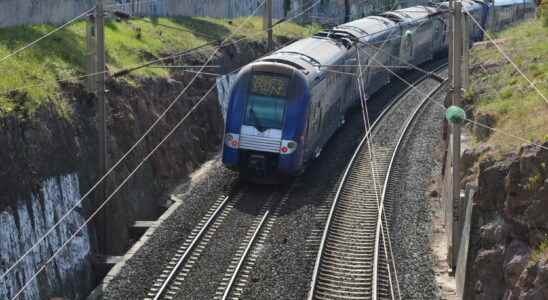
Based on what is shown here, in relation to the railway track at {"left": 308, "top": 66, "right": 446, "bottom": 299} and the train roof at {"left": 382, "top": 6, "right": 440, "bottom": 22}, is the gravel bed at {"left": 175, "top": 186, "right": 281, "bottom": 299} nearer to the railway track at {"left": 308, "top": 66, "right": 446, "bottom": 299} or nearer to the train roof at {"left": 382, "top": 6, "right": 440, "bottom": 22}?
the railway track at {"left": 308, "top": 66, "right": 446, "bottom": 299}

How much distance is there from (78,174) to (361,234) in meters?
7.36

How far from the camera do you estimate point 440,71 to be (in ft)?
147

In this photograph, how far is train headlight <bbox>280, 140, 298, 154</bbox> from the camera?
23.1 m

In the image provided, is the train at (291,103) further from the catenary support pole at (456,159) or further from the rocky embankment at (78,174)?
the catenary support pole at (456,159)

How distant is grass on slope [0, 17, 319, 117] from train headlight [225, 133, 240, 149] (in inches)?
179

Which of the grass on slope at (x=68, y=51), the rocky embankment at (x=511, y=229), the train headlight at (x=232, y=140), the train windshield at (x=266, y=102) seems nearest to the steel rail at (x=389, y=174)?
the rocky embankment at (x=511, y=229)

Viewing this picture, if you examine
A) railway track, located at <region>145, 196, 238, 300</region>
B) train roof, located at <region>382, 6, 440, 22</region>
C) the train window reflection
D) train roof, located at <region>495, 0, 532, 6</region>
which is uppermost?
train roof, located at <region>495, 0, 532, 6</region>

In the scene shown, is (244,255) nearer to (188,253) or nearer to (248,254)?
(248,254)

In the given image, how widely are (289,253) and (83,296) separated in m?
4.95

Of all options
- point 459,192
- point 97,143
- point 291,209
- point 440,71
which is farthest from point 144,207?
point 440,71

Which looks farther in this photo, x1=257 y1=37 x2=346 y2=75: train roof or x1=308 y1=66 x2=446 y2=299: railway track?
x1=257 y1=37 x2=346 y2=75: train roof

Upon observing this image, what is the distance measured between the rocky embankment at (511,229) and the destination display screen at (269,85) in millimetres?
7348

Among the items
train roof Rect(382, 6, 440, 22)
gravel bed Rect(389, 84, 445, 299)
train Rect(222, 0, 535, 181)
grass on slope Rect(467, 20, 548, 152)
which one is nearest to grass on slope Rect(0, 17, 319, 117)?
train Rect(222, 0, 535, 181)

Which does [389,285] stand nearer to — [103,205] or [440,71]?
[103,205]
